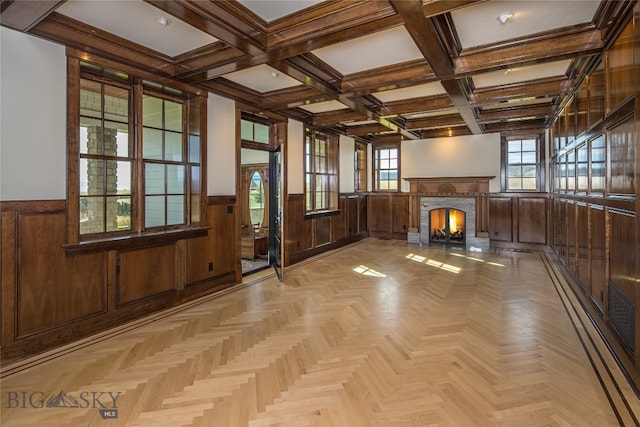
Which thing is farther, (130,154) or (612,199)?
(130,154)

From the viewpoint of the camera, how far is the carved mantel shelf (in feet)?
24.8

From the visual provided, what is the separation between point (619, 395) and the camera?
218 cm

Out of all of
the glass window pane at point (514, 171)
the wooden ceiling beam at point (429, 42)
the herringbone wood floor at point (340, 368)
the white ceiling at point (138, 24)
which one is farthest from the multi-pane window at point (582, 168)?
the white ceiling at point (138, 24)

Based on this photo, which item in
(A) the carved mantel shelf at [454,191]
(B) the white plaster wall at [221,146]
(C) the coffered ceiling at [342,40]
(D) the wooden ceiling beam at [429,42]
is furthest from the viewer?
(A) the carved mantel shelf at [454,191]

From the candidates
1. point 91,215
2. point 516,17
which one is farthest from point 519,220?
point 91,215

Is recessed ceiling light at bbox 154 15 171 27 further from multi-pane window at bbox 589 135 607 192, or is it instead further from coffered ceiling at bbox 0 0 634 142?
multi-pane window at bbox 589 135 607 192

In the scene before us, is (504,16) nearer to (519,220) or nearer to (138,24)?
(138,24)

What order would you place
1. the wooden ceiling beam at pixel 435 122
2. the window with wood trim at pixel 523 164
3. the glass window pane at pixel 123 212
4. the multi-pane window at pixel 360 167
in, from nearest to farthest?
1. the glass window pane at pixel 123 212
2. the wooden ceiling beam at pixel 435 122
3. the window with wood trim at pixel 523 164
4. the multi-pane window at pixel 360 167

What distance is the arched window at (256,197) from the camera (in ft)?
26.0

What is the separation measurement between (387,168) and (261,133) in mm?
4416

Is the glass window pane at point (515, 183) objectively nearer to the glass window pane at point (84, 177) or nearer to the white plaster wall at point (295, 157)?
the white plaster wall at point (295, 157)

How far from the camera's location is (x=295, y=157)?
20.2ft

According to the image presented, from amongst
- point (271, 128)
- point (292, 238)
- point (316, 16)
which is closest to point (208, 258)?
point (292, 238)

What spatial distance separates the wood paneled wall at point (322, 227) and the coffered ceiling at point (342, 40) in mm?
2176
